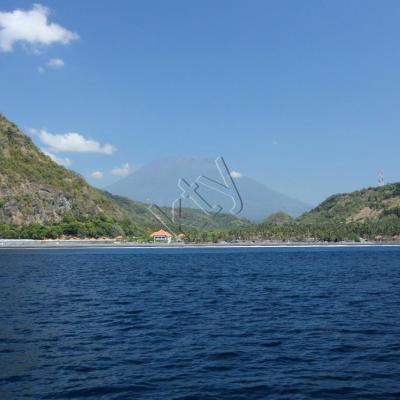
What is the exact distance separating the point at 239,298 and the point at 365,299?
13.6 meters

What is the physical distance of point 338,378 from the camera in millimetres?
24734

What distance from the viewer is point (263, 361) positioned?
27.9 metres

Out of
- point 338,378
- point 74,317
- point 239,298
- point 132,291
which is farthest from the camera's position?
point 132,291

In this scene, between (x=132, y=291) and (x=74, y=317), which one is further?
(x=132, y=291)

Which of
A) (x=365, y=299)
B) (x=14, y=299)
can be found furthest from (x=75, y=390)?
(x=365, y=299)

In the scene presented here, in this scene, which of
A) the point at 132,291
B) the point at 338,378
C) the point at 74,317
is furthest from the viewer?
the point at 132,291

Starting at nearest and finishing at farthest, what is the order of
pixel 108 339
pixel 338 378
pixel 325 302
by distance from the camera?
pixel 338 378 → pixel 108 339 → pixel 325 302

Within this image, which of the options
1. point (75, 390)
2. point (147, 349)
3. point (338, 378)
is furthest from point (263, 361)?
point (75, 390)

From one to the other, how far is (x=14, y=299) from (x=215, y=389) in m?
37.6

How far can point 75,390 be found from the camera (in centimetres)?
2289

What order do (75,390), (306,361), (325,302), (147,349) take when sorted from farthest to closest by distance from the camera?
(325,302) < (147,349) < (306,361) < (75,390)

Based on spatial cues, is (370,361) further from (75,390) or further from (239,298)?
(239,298)

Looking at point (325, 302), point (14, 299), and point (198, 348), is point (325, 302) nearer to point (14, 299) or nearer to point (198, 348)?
point (198, 348)

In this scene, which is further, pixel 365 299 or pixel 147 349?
pixel 365 299
